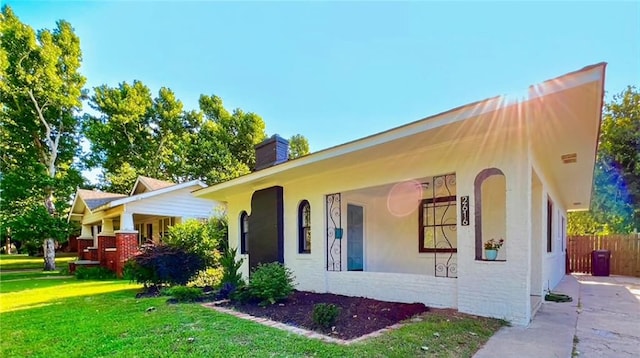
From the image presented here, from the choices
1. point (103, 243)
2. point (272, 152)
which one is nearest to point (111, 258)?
point (103, 243)

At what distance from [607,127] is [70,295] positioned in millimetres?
25163

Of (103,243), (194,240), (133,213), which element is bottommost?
(103,243)

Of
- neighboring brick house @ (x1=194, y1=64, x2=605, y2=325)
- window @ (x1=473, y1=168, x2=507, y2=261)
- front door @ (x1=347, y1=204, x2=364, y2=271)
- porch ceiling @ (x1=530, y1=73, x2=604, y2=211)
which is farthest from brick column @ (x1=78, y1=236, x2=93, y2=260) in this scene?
porch ceiling @ (x1=530, y1=73, x2=604, y2=211)

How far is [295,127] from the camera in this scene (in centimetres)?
2819

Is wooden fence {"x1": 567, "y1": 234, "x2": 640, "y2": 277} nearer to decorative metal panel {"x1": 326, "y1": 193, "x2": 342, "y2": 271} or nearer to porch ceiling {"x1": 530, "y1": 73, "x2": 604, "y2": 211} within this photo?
porch ceiling {"x1": 530, "y1": 73, "x2": 604, "y2": 211}

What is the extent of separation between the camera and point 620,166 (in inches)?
700

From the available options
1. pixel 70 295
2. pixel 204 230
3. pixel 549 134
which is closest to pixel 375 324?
pixel 549 134

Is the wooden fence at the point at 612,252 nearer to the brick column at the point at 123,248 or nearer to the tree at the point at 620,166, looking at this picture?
the tree at the point at 620,166

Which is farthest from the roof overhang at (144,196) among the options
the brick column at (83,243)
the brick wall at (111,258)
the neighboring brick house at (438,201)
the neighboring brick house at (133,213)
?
the brick column at (83,243)

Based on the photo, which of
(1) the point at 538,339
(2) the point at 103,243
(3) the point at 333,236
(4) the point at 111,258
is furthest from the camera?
(2) the point at 103,243

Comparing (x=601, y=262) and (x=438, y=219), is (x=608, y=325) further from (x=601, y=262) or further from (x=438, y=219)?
(x=601, y=262)

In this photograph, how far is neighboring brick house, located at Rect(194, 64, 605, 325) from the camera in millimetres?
4625

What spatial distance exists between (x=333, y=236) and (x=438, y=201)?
102 inches

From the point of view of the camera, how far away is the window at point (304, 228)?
8.21 metres
